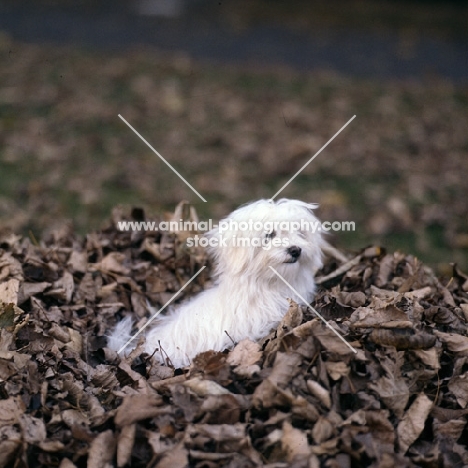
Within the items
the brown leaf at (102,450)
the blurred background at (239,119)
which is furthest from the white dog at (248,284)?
the blurred background at (239,119)

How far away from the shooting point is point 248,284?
13.1 ft

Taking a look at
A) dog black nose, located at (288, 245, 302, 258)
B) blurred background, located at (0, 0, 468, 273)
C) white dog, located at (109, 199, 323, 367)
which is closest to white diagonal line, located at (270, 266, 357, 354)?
white dog, located at (109, 199, 323, 367)

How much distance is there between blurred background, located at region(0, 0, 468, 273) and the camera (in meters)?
8.29

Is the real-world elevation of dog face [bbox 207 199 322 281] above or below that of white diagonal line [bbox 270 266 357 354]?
above

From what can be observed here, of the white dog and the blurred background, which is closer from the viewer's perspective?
the white dog

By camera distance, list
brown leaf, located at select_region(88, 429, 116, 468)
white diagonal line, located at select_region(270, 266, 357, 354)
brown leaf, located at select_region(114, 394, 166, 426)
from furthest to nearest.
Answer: white diagonal line, located at select_region(270, 266, 357, 354) < brown leaf, located at select_region(114, 394, 166, 426) < brown leaf, located at select_region(88, 429, 116, 468)

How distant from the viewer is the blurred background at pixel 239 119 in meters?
8.29

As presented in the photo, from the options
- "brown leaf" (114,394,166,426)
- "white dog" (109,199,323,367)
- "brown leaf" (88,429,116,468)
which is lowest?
"brown leaf" (88,429,116,468)

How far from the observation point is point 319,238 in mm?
4137

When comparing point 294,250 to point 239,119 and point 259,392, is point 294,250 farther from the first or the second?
point 239,119

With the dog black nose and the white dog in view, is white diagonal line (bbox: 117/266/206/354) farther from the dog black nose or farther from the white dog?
the dog black nose

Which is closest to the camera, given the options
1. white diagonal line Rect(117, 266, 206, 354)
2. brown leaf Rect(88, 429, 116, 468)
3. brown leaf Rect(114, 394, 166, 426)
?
brown leaf Rect(88, 429, 116, 468)

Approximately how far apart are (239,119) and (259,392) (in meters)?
8.31

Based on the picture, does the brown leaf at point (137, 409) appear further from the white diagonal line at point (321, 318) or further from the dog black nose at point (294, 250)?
the dog black nose at point (294, 250)
